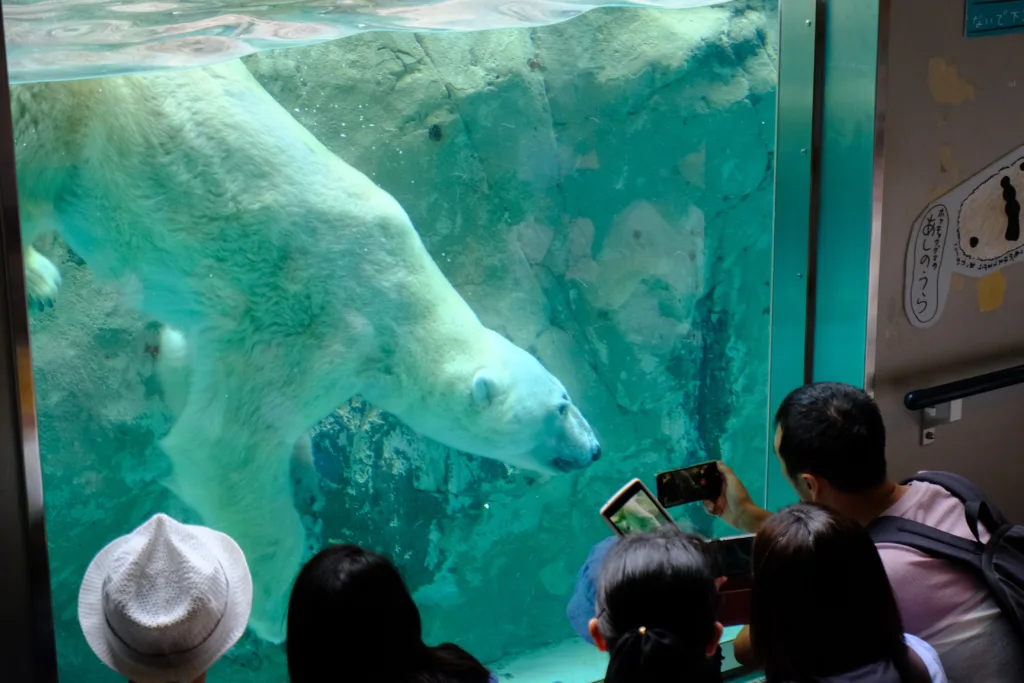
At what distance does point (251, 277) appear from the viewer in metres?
2.45

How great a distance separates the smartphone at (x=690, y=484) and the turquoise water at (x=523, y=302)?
0.84 m

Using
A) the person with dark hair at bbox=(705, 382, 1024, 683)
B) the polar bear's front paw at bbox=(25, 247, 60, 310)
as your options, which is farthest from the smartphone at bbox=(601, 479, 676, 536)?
the polar bear's front paw at bbox=(25, 247, 60, 310)

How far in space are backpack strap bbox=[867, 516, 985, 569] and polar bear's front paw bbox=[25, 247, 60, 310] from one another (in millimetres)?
1797

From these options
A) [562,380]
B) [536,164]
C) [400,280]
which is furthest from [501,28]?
[562,380]

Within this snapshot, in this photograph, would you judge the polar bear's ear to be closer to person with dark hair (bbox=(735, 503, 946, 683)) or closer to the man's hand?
the man's hand

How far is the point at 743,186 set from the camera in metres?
3.07

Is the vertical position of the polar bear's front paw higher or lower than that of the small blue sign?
lower

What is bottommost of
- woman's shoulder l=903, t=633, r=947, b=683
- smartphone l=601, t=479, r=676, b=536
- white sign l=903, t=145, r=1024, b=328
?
woman's shoulder l=903, t=633, r=947, b=683

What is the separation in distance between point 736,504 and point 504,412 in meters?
0.88

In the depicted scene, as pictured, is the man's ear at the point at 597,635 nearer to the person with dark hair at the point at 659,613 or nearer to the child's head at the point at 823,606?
the person with dark hair at the point at 659,613

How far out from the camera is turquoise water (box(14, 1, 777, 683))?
251 cm

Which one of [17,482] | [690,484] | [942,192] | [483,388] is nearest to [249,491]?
[483,388]

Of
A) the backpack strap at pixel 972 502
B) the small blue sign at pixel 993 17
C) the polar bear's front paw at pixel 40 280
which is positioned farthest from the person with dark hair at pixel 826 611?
the polar bear's front paw at pixel 40 280

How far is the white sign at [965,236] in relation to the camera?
247cm
